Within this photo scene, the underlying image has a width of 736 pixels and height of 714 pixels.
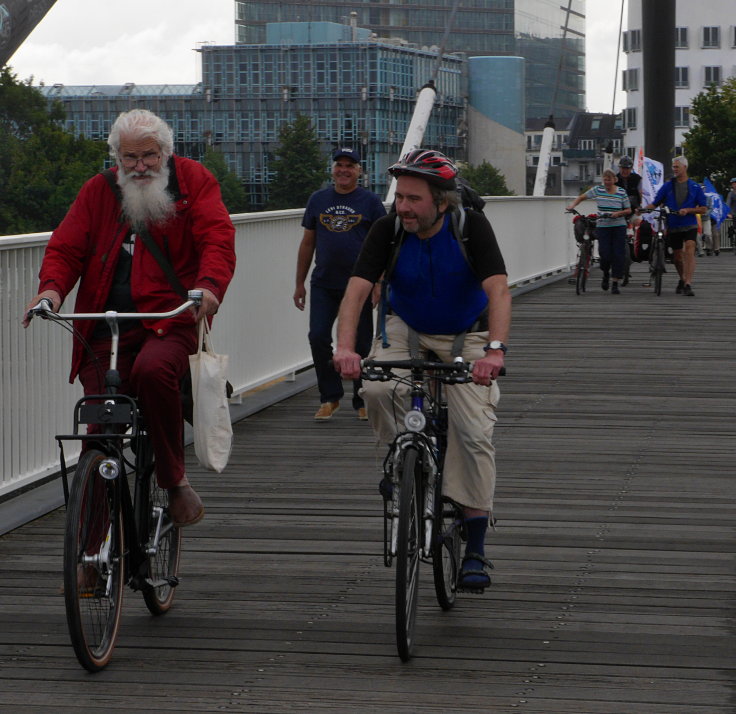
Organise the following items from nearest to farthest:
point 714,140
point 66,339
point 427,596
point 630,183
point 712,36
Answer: point 427,596 < point 66,339 < point 630,183 < point 714,140 < point 712,36

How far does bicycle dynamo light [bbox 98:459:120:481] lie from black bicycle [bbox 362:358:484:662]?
802 mm

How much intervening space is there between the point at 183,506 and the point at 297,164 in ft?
451

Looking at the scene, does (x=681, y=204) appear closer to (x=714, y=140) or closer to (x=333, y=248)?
(x=333, y=248)

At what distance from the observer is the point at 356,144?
154375mm

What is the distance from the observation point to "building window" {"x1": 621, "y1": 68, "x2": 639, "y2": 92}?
15244 cm

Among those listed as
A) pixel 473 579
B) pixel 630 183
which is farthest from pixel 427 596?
pixel 630 183

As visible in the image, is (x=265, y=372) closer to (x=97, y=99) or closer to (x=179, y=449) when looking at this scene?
(x=179, y=449)

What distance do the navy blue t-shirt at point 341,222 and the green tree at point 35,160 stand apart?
102810 millimetres

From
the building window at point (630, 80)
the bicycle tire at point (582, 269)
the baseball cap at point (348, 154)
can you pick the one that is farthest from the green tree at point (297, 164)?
the baseball cap at point (348, 154)

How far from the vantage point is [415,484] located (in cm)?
504

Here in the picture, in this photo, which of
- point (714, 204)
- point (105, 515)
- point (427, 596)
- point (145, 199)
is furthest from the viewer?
point (714, 204)

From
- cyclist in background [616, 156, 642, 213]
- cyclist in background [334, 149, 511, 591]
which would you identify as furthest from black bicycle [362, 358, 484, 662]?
cyclist in background [616, 156, 642, 213]

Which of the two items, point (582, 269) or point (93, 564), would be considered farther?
point (582, 269)

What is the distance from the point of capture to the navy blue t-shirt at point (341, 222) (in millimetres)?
10281
